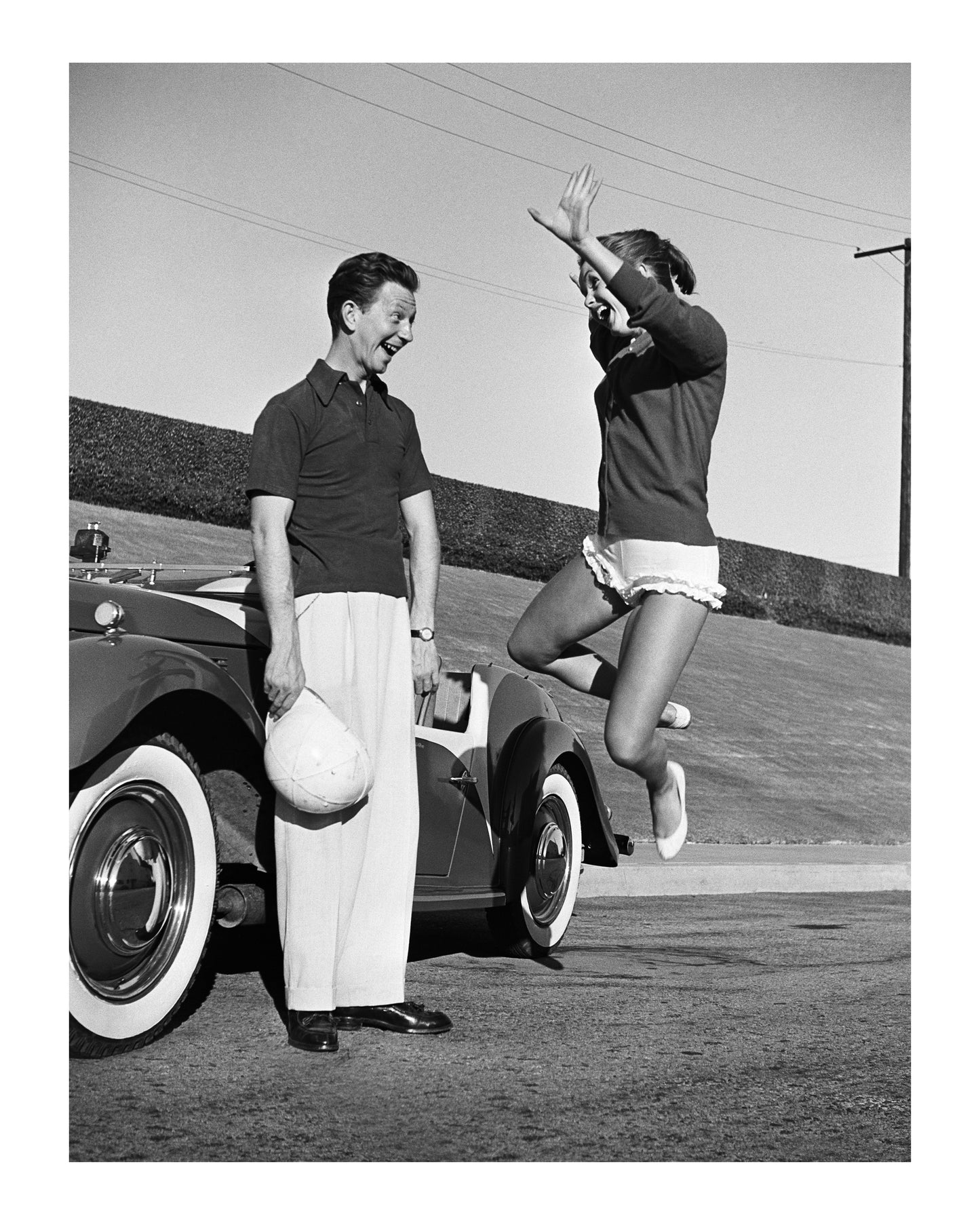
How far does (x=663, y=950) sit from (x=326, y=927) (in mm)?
1954

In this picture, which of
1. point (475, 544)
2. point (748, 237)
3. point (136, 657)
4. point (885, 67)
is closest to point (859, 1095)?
point (136, 657)

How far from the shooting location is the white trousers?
325 cm

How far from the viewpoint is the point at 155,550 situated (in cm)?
1382

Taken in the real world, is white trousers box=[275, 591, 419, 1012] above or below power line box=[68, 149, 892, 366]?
below

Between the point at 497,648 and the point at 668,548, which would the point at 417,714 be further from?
the point at 497,648

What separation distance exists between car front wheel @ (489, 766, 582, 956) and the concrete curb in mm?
1906

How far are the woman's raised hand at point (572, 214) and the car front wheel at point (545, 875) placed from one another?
6.05ft

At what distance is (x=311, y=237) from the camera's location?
5543 mm

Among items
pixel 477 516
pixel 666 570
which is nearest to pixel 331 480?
pixel 666 570

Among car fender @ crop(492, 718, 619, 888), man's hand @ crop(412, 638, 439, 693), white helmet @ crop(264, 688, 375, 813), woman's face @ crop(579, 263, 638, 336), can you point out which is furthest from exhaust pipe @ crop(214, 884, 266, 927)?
woman's face @ crop(579, 263, 638, 336)

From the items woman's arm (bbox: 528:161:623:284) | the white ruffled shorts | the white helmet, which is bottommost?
the white helmet

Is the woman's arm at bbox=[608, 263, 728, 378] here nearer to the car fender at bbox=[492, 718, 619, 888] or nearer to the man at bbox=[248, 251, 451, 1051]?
the man at bbox=[248, 251, 451, 1051]

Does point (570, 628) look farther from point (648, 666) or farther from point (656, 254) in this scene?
point (656, 254)

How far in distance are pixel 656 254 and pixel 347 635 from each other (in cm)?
149
